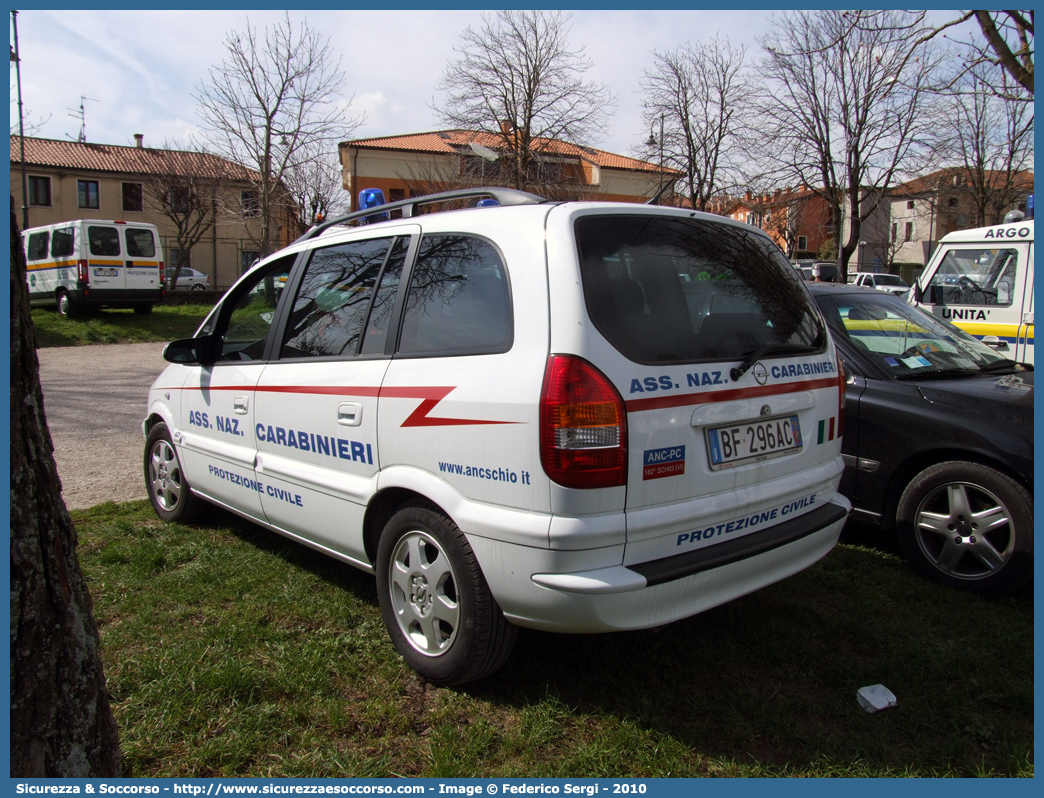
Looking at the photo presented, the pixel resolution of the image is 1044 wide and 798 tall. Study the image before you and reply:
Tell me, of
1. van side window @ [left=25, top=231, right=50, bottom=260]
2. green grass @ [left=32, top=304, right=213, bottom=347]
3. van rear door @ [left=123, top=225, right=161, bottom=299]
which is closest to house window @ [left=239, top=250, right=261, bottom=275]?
green grass @ [left=32, top=304, right=213, bottom=347]

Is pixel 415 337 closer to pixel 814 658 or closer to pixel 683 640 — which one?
pixel 683 640

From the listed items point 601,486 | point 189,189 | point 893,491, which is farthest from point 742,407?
point 189,189

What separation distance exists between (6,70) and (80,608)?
1367mm

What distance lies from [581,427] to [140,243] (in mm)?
20016

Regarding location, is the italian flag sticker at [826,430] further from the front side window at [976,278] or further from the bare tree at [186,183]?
the bare tree at [186,183]

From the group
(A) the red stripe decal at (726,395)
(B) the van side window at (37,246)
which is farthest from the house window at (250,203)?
(A) the red stripe decal at (726,395)

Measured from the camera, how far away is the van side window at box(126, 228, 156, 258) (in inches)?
748

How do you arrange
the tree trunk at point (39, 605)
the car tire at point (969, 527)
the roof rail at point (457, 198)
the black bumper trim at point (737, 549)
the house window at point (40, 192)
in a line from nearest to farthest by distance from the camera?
the tree trunk at point (39, 605) < the black bumper trim at point (737, 549) < the roof rail at point (457, 198) < the car tire at point (969, 527) < the house window at point (40, 192)

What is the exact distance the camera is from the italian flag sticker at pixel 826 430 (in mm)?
3139

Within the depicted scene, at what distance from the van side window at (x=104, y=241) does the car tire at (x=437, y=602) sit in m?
18.8

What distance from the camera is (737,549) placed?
2721 millimetres

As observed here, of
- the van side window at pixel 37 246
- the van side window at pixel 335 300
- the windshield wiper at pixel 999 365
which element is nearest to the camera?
the van side window at pixel 335 300

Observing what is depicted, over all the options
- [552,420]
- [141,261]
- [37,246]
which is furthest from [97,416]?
[37,246]

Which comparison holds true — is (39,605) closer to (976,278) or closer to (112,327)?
(976,278)
